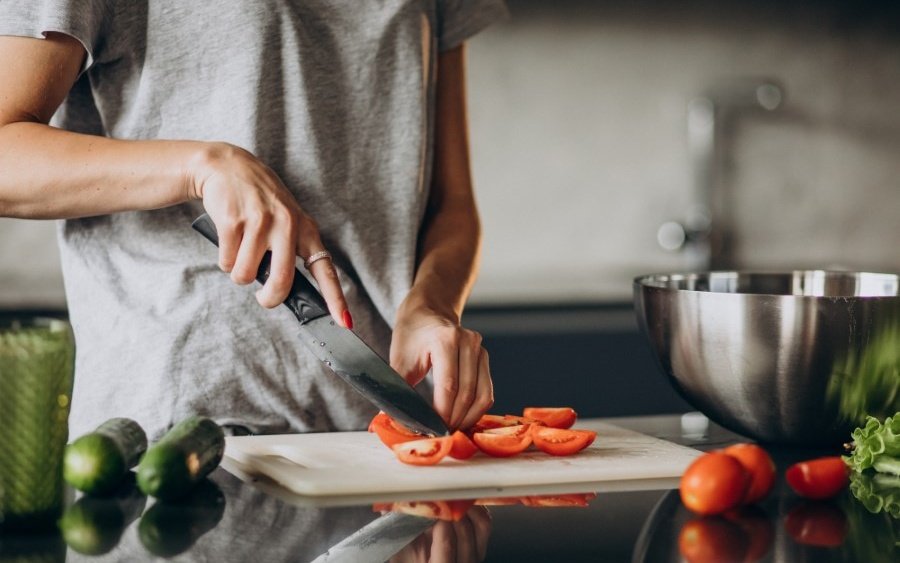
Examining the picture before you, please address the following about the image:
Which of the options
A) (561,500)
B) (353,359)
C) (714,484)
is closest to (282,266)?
(353,359)

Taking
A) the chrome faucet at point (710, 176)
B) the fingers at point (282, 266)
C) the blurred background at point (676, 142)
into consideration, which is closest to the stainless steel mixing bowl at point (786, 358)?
the fingers at point (282, 266)

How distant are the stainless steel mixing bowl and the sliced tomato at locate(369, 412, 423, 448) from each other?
31 centimetres

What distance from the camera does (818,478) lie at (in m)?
0.94

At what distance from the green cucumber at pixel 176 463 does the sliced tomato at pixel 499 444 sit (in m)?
0.28

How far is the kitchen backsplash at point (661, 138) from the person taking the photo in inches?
119

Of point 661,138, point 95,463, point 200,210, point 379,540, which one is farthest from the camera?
point 661,138

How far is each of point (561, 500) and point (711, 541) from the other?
16cm

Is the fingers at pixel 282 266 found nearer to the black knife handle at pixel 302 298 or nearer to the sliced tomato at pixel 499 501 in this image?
the black knife handle at pixel 302 298

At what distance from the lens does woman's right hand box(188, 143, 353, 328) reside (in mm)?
1039

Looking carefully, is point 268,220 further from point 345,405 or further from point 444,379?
point 345,405

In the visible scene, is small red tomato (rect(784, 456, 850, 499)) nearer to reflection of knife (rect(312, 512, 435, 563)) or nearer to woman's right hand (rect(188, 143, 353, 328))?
reflection of knife (rect(312, 512, 435, 563))

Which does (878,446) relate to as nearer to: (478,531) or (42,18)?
(478,531)

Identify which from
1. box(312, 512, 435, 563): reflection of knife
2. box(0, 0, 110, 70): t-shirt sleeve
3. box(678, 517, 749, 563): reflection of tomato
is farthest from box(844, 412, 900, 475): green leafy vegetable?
box(0, 0, 110, 70): t-shirt sleeve

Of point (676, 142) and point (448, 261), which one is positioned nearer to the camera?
point (448, 261)
